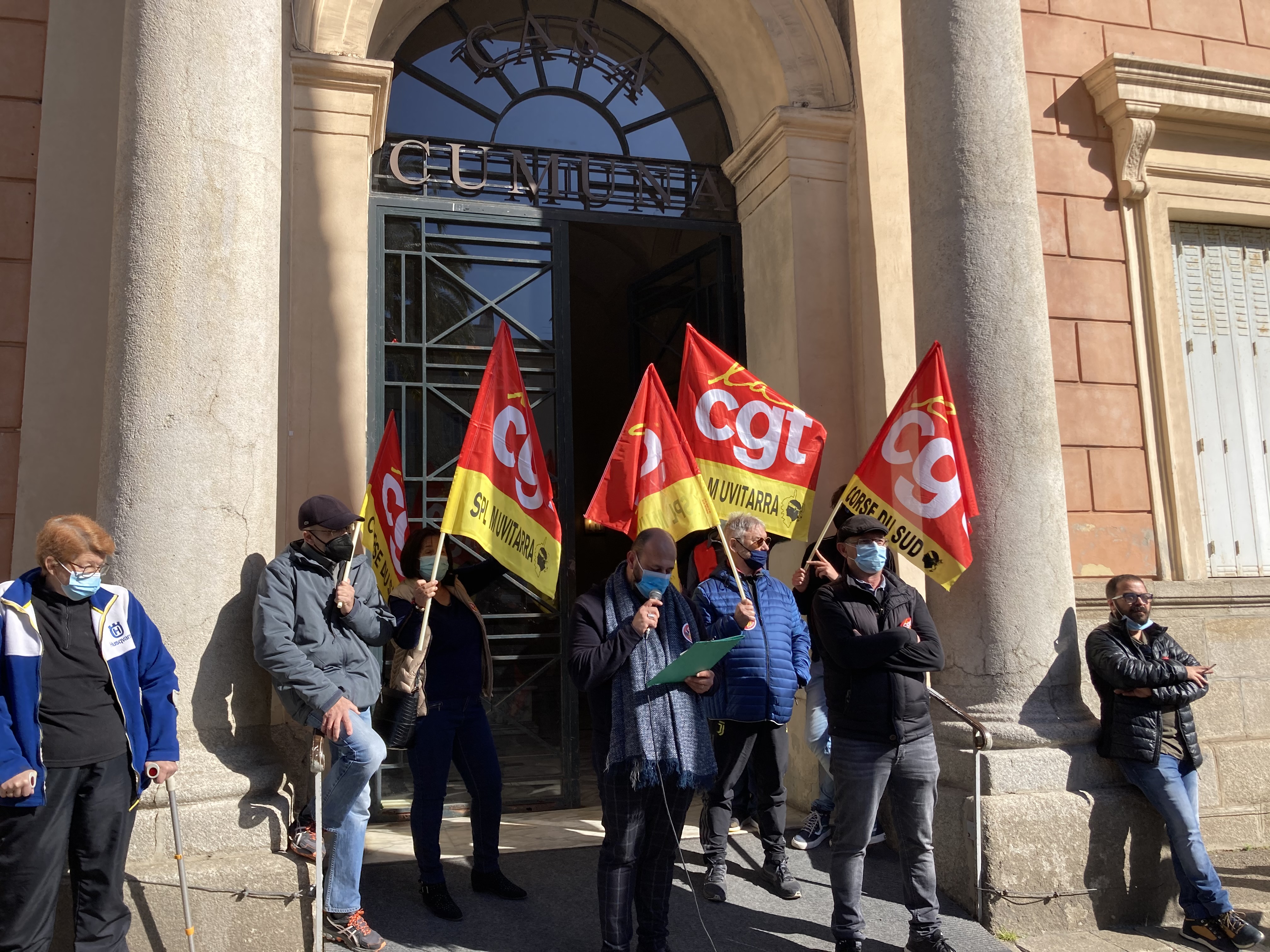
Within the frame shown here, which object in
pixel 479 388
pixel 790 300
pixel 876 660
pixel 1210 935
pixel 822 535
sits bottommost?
pixel 1210 935

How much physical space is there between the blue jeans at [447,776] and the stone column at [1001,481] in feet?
7.91

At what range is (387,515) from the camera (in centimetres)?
545

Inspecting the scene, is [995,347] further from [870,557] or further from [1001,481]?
[870,557]

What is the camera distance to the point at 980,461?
579 centimetres

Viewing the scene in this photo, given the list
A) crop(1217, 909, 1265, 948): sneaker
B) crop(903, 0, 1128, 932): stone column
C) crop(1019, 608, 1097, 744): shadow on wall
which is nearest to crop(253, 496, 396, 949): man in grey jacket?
crop(903, 0, 1128, 932): stone column

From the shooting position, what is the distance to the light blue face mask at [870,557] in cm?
477

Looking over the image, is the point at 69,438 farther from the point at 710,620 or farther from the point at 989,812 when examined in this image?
the point at 989,812

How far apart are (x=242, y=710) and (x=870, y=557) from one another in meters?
2.94

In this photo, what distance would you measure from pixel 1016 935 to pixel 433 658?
3.20m

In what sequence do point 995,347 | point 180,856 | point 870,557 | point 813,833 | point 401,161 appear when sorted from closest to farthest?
point 180,856
point 870,557
point 995,347
point 813,833
point 401,161

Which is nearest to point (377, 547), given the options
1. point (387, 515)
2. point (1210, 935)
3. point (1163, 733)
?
point (387, 515)

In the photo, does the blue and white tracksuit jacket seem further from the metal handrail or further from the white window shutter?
the white window shutter

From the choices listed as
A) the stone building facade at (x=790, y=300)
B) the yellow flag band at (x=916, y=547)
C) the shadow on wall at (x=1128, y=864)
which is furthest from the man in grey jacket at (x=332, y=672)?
the shadow on wall at (x=1128, y=864)

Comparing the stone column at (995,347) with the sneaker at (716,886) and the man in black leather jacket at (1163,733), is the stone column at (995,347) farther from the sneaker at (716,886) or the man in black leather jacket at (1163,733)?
the sneaker at (716,886)
